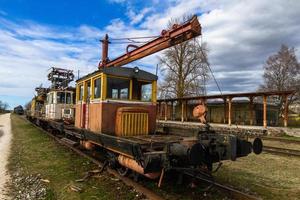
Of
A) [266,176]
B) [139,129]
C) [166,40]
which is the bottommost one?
[266,176]

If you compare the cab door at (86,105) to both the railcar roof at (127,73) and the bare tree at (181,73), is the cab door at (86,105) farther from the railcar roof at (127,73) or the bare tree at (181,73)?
the bare tree at (181,73)

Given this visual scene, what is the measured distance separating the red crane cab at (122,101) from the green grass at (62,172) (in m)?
1.32

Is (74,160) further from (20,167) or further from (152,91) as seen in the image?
(152,91)

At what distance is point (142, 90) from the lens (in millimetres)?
8406

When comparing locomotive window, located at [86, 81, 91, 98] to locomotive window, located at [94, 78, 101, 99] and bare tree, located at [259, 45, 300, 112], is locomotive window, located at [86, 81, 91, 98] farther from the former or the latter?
bare tree, located at [259, 45, 300, 112]

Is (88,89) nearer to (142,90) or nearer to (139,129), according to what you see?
(142,90)

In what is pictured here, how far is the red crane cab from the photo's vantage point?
25.3 feet

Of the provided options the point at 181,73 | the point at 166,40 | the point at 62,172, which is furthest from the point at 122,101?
the point at 181,73

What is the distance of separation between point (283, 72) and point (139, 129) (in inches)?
1668

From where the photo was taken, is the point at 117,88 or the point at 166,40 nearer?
the point at 117,88

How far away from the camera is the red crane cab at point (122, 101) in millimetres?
7727

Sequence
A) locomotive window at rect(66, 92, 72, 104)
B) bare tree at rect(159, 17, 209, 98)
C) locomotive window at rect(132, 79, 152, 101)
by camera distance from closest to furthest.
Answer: locomotive window at rect(132, 79, 152, 101) < locomotive window at rect(66, 92, 72, 104) < bare tree at rect(159, 17, 209, 98)

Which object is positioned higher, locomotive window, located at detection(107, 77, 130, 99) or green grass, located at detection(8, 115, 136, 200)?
locomotive window, located at detection(107, 77, 130, 99)

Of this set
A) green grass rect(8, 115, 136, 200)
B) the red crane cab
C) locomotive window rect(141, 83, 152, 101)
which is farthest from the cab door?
locomotive window rect(141, 83, 152, 101)
